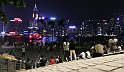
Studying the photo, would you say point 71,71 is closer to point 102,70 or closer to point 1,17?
point 102,70

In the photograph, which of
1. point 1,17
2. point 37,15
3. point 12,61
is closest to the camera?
point 1,17

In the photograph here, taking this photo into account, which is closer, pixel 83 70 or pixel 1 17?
pixel 1 17

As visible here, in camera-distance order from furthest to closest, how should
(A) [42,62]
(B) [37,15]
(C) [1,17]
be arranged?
(B) [37,15] < (A) [42,62] < (C) [1,17]

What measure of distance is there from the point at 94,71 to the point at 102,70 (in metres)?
0.25

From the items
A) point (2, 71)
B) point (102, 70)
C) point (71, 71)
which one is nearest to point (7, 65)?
point (2, 71)

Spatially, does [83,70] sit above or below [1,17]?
below

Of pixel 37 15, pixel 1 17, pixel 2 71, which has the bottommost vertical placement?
pixel 2 71

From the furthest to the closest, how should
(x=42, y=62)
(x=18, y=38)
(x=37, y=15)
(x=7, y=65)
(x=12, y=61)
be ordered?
1. (x=37, y=15)
2. (x=18, y=38)
3. (x=42, y=62)
4. (x=12, y=61)
5. (x=7, y=65)

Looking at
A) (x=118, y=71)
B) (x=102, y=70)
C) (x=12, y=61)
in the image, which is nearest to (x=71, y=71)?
(x=102, y=70)

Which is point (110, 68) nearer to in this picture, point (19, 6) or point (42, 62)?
point (19, 6)

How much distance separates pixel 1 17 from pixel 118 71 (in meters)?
3.70

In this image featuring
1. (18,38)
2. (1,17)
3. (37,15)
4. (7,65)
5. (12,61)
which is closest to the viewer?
(1,17)

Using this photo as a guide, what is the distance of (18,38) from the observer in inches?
5723

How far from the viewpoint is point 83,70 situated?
7637 mm
